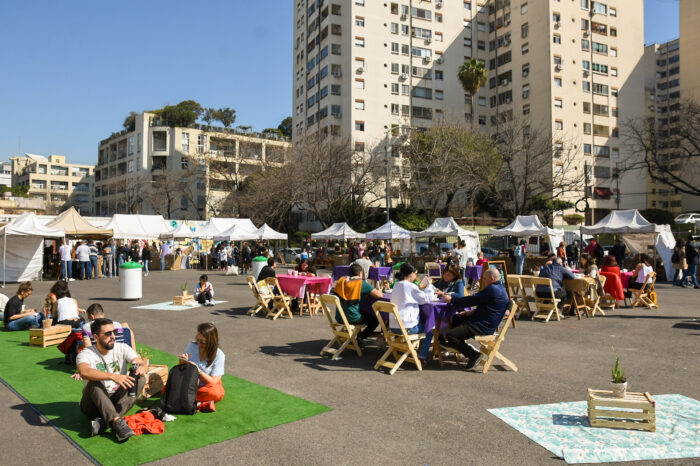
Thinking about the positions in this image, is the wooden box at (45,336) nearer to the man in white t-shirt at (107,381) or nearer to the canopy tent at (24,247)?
the man in white t-shirt at (107,381)

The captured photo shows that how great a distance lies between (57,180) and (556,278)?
117 metres

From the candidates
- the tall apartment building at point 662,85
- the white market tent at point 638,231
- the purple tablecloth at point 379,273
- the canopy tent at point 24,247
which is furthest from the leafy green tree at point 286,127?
the purple tablecloth at point 379,273

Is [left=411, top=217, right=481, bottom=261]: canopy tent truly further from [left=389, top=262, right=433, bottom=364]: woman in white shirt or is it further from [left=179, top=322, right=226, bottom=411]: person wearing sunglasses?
[left=179, top=322, right=226, bottom=411]: person wearing sunglasses

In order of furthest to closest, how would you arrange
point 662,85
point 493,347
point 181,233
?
point 662,85 < point 181,233 < point 493,347

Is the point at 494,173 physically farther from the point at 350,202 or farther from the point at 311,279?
the point at 311,279

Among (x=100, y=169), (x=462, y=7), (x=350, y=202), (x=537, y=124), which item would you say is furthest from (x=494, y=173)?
(x=100, y=169)

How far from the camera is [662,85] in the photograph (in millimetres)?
91812

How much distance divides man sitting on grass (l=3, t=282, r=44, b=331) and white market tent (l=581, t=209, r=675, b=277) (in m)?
21.5

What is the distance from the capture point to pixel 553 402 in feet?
17.6

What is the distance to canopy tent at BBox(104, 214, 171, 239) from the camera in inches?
1154

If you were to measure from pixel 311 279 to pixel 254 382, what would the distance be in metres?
5.44

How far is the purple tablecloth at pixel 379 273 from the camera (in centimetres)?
1636

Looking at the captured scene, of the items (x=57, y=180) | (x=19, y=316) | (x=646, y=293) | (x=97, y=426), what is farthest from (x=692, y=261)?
(x=57, y=180)

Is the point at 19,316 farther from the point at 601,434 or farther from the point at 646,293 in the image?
the point at 646,293
